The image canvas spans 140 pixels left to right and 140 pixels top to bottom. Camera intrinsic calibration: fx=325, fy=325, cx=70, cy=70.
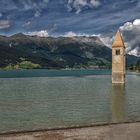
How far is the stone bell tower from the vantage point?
13262cm

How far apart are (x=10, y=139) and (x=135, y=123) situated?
8.96 m

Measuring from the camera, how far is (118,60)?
134125 millimetres

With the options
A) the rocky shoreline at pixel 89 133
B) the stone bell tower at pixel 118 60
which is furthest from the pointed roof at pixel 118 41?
the rocky shoreline at pixel 89 133

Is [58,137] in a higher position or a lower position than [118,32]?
lower

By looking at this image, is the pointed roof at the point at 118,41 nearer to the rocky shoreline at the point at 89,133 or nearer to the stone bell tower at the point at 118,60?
the stone bell tower at the point at 118,60

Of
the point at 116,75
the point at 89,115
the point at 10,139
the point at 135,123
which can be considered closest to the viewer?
the point at 10,139

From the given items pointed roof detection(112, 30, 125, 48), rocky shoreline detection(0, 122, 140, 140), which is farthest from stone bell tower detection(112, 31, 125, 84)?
rocky shoreline detection(0, 122, 140, 140)

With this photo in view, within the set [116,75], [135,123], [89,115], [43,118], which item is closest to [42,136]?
[135,123]

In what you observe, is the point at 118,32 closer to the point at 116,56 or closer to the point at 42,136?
the point at 116,56

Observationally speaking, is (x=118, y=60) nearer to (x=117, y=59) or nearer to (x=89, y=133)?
(x=117, y=59)

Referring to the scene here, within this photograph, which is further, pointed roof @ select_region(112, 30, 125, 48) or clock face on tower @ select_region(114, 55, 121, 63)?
pointed roof @ select_region(112, 30, 125, 48)

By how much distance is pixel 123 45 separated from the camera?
134000 mm

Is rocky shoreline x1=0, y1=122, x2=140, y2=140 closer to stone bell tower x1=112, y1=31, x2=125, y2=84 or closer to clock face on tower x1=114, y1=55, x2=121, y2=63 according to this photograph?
stone bell tower x1=112, y1=31, x2=125, y2=84

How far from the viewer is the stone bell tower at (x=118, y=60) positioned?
435 feet
